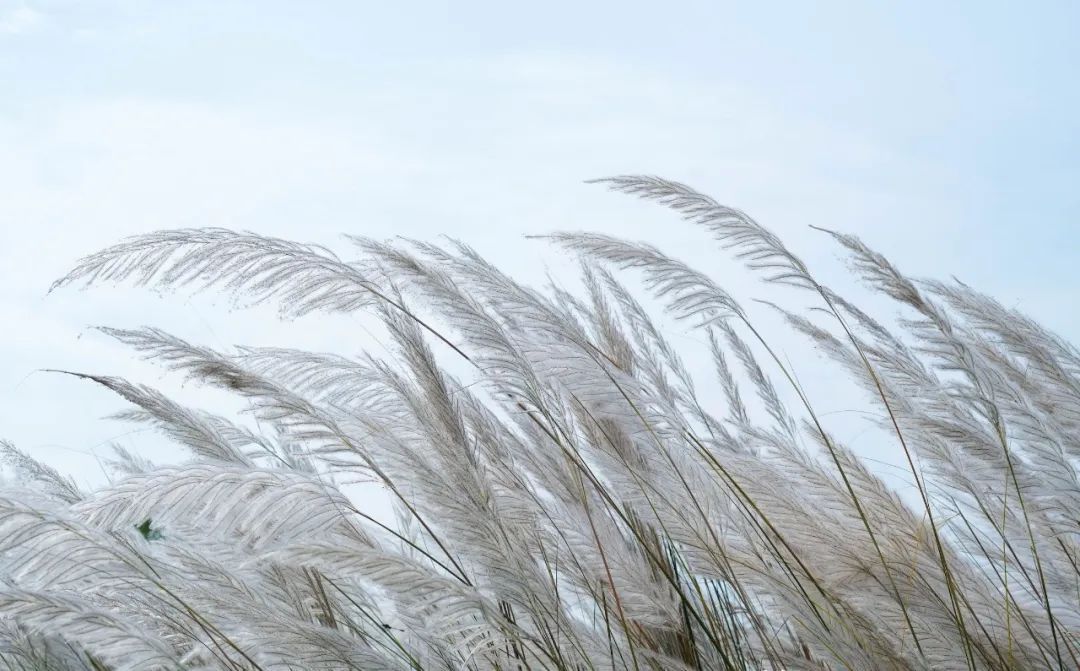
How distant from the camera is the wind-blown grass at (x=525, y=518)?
197 cm

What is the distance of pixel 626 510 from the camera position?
99.7 inches

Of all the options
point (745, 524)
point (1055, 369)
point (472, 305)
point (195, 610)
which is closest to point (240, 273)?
point (472, 305)

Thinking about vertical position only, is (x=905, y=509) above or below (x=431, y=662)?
above

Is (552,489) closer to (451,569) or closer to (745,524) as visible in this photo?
(451,569)

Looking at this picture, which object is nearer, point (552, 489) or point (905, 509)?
point (552, 489)

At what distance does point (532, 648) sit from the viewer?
2.22 m

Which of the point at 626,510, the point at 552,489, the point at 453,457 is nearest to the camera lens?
the point at 453,457

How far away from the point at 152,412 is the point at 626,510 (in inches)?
44.4

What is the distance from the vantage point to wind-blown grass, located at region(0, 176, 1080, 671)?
197 centimetres

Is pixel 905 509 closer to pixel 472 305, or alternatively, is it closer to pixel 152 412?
pixel 472 305

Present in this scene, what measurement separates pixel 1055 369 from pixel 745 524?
1342 mm

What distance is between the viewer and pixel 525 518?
224cm

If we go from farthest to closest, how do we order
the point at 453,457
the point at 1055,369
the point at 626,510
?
1. the point at 1055,369
2. the point at 626,510
3. the point at 453,457

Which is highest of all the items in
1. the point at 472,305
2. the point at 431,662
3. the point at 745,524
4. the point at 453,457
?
the point at 472,305
